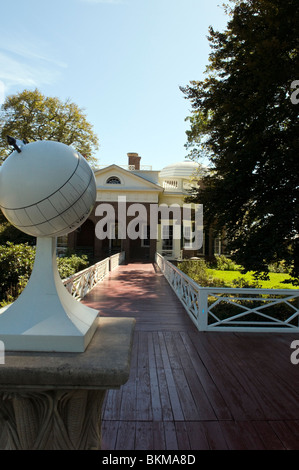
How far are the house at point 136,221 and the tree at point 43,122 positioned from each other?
16.4 ft

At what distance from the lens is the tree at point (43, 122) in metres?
26.8

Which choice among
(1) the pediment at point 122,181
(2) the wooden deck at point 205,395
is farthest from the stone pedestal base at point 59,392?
(1) the pediment at point 122,181

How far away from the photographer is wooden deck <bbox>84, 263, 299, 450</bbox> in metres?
2.74

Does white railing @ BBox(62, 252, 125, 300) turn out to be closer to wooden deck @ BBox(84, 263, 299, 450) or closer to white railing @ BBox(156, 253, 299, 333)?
wooden deck @ BBox(84, 263, 299, 450)

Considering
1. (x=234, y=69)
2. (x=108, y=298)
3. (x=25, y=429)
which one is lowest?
(x=108, y=298)

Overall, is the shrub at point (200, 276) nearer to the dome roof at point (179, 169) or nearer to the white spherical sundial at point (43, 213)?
the white spherical sundial at point (43, 213)

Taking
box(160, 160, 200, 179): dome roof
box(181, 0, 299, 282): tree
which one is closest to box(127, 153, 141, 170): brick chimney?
box(160, 160, 200, 179): dome roof

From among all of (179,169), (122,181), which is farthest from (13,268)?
(179,169)

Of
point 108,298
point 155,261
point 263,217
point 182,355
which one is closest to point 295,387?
point 182,355

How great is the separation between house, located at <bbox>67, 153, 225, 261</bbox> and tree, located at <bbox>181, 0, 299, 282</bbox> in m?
12.9

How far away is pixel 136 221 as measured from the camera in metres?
23.5

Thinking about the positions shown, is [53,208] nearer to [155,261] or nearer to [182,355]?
[182,355]

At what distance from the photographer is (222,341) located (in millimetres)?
5547
